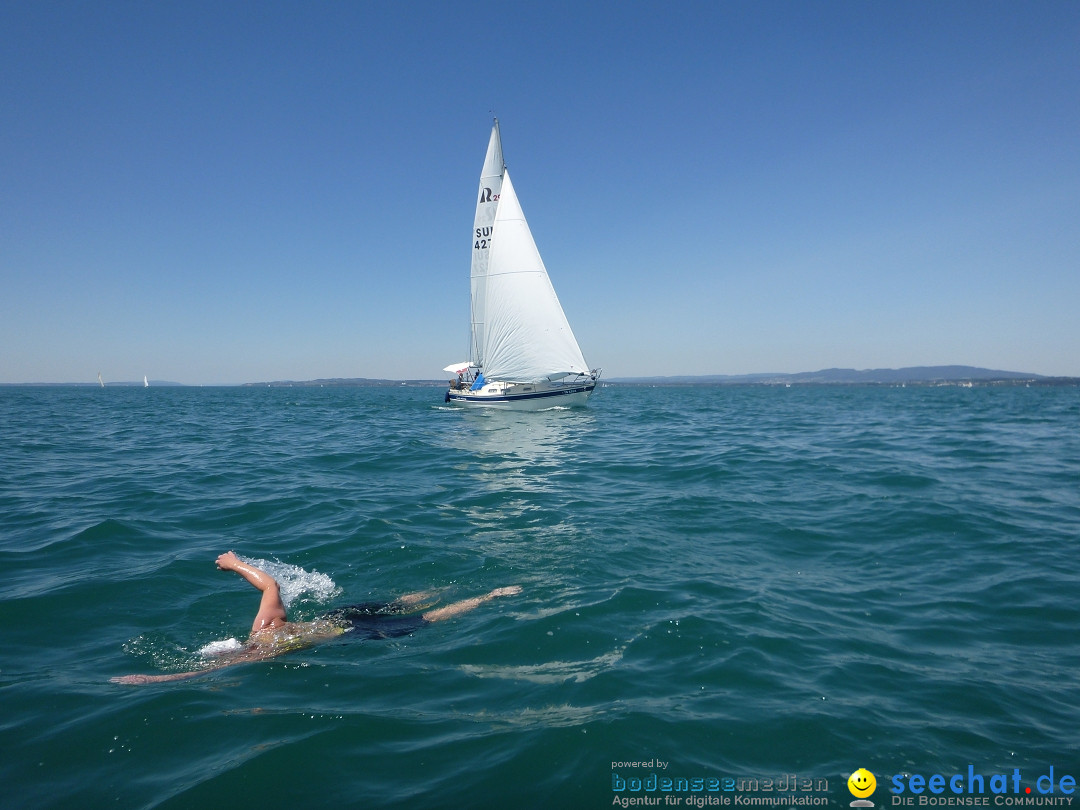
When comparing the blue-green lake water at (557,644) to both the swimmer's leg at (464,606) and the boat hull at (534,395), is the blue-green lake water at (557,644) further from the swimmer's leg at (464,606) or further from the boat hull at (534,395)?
the boat hull at (534,395)

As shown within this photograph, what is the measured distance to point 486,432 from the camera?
24250 mm

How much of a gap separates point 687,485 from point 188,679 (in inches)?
382

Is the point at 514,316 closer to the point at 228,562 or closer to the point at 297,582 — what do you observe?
the point at 297,582

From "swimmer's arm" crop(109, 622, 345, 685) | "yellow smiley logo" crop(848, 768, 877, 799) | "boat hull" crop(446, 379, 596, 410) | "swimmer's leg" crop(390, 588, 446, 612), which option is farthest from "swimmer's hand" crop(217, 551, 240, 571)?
"boat hull" crop(446, 379, 596, 410)

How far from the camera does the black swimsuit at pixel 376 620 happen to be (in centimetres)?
562

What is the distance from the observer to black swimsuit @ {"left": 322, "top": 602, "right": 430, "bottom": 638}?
5621 mm

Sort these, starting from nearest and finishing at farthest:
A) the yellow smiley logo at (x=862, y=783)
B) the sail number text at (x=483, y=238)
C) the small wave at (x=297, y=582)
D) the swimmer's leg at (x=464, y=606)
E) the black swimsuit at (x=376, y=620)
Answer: the yellow smiley logo at (x=862, y=783)
the black swimsuit at (x=376, y=620)
the swimmer's leg at (x=464, y=606)
the small wave at (x=297, y=582)
the sail number text at (x=483, y=238)

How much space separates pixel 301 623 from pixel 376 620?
791 millimetres

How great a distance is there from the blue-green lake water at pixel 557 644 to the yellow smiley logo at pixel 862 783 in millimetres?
56

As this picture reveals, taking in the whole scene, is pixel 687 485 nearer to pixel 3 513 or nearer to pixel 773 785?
pixel 773 785

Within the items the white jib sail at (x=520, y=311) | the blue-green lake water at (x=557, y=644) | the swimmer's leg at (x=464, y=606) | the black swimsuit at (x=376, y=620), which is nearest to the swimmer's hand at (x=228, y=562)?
the blue-green lake water at (x=557, y=644)

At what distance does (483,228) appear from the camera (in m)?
34.7

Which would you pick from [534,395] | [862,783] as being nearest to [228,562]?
[862,783]

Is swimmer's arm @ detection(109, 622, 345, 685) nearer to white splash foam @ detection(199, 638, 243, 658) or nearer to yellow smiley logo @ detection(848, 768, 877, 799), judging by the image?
white splash foam @ detection(199, 638, 243, 658)
